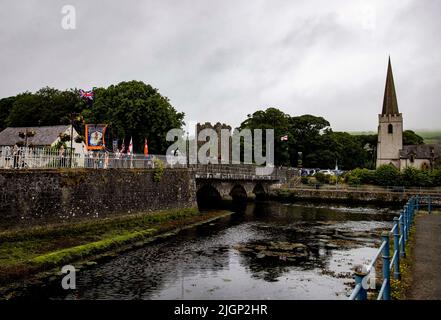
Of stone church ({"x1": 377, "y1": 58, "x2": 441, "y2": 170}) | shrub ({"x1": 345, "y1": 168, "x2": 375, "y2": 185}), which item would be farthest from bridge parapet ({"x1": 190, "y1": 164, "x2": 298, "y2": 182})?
stone church ({"x1": 377, "y1": 58, "x2": 441, "y2": 170})

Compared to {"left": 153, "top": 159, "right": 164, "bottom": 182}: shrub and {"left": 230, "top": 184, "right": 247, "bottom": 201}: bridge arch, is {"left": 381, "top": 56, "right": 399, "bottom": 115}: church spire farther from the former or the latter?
{"left": 153, "top": 159, "right": 164, "bottom": 182}: shrub

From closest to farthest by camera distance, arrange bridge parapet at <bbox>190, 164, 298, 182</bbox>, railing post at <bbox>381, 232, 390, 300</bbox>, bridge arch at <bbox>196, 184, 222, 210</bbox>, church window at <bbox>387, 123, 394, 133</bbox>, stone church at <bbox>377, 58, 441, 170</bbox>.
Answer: railing post at <bbox>381, 232, 390, 300</bbox>, bridge parapet at <bbox>190, 164, 298, 182</bbox>, bridge arch at <bbox>196, 184, 222, 210</bbox>, stone church at <bbox>377, 58, 441, 170</bbox>, church window at <bbox>387, 123, 394, 133</bbox>

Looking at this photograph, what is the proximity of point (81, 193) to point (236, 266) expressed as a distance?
12027 mm

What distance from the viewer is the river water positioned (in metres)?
14.3

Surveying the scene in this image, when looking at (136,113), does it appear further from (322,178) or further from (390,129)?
(390,129)

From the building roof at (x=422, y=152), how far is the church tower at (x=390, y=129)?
1787mm

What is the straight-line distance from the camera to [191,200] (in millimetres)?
36344

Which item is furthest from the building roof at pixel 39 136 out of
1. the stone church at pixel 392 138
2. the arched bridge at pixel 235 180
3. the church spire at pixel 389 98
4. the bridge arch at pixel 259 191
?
the church spire at pixel 389 98

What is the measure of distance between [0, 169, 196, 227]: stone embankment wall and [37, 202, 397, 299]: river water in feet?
17.3

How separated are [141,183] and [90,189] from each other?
5.52 meters

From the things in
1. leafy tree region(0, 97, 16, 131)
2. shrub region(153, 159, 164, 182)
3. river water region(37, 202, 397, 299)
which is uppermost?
leafy tree region(0, 97, 16, 131)

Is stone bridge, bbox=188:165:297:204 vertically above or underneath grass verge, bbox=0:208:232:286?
above

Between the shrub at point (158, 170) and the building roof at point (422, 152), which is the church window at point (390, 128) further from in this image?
the shrub at point (158, 170)
